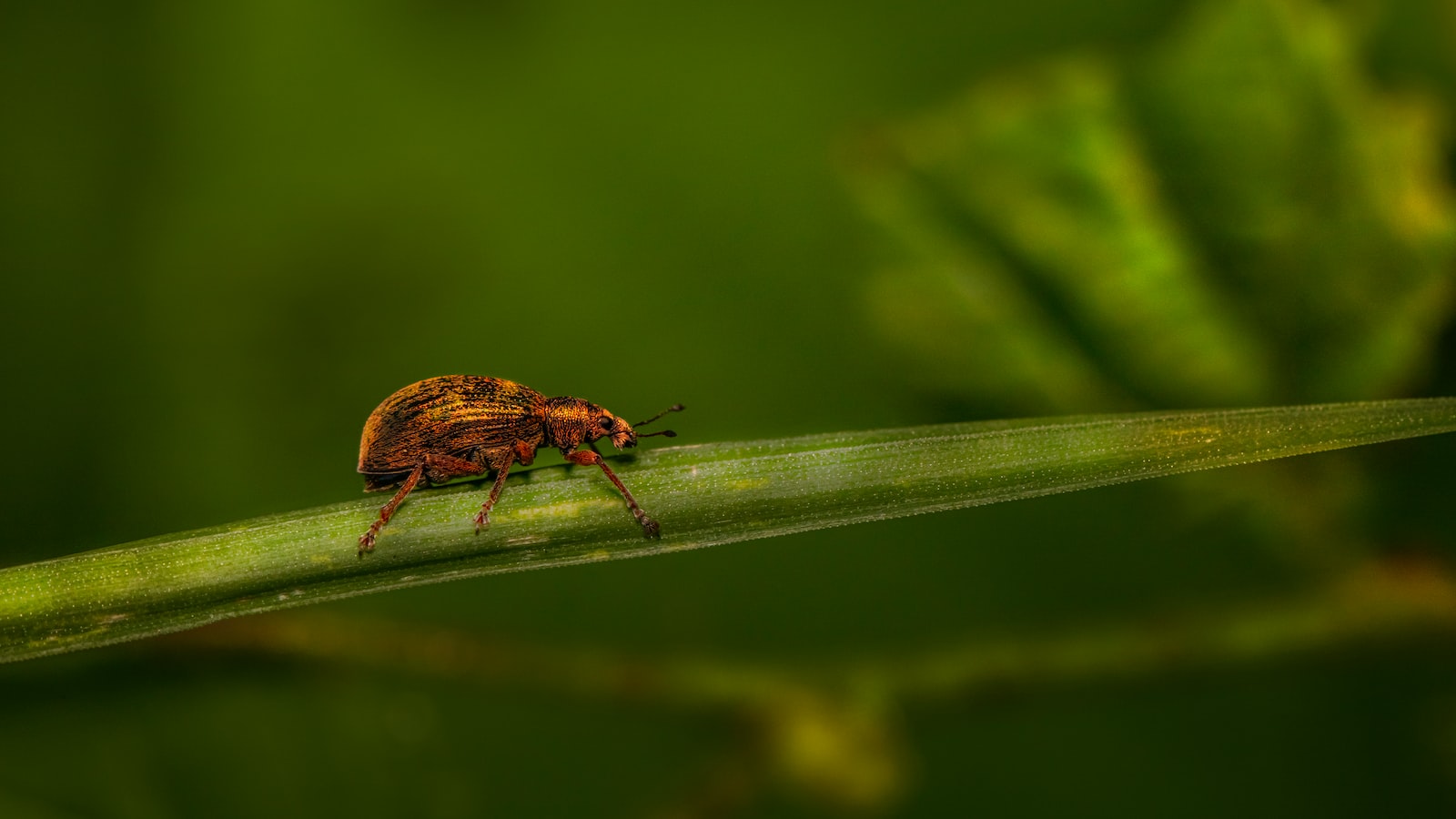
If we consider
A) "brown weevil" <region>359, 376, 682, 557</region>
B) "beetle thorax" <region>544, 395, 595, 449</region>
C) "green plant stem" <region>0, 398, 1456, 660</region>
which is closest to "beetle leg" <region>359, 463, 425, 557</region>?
"green plant stem" <region>0, 398, 1456, 660</region>

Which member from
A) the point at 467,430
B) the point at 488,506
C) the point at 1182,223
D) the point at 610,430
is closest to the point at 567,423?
the point at 610,430

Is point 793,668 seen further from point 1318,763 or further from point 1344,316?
point 1344,316

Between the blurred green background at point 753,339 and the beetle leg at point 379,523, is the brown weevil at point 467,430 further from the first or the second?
the blurred green background at point 753,339

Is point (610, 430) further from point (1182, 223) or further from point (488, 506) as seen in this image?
point (1182, 223)

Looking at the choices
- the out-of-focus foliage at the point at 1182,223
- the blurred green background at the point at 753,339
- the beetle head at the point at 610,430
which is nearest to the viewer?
the out-of-focus foliage at the point at 1182,223

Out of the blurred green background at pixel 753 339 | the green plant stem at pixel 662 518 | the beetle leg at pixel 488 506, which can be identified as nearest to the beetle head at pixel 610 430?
the blurred green background at pixel 753 339

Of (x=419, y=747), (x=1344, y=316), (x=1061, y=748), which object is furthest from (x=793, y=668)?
(x=1344, y=316)

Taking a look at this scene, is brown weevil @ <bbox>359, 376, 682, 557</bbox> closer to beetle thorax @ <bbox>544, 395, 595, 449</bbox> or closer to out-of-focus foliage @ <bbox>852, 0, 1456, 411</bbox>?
beetle thorax @ <bbox>544, 395, 595, 449</bbox>
